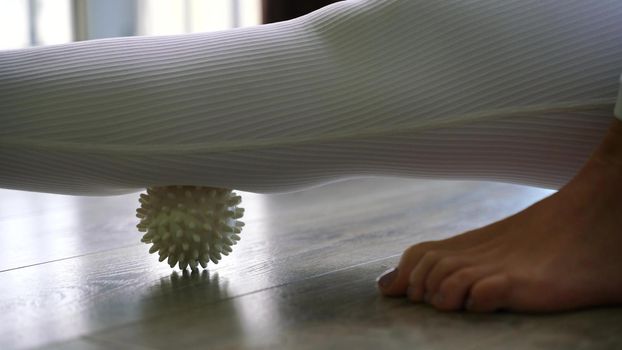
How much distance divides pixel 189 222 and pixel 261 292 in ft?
0.38

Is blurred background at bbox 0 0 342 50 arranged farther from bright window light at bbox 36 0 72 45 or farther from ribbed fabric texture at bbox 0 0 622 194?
ribbed fabric texture at bbox 0 0 622 194

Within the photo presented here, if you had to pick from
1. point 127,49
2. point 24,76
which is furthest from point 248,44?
point 24,76

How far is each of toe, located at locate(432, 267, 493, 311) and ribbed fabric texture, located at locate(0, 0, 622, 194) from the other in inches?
6.5

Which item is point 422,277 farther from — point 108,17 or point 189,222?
point 108,17

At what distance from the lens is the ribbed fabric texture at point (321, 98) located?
0.98m

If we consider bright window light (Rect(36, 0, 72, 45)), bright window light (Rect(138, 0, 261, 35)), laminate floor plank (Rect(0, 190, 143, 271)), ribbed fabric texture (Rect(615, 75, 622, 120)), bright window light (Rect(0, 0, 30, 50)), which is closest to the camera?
ribbed fabric texture (Rect(615, 75, 622, 120))

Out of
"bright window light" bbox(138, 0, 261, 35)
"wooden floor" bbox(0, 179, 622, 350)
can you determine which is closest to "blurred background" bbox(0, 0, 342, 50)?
"bright window light" bbox(138, 0, 261, 35)

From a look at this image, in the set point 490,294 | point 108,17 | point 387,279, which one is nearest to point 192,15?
point 108,17

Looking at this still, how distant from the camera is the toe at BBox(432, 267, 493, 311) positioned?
→ 90 centimetres

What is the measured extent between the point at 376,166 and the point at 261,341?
11.9 inches

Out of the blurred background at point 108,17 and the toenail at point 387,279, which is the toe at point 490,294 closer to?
the toenail at point 387,279

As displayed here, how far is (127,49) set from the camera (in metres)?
1.02

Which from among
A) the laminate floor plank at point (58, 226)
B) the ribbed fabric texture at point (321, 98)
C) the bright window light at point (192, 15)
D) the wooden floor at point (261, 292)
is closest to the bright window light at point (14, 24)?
the bright window light at point (192, 15)

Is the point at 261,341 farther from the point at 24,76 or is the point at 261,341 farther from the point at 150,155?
the point at 24,76
